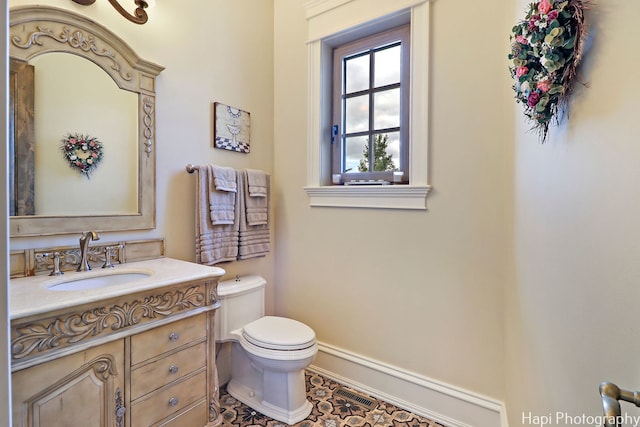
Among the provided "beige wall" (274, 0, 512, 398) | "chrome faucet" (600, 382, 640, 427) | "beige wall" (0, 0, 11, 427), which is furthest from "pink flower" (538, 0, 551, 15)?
"beige wall" (0, 0, 11, 427)

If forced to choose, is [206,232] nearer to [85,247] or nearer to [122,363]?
[85,247]

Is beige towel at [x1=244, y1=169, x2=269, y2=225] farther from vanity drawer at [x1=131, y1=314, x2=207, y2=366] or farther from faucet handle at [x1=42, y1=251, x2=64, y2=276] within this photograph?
faucet handle at [x1=42, y1=251, x2=64, y2=276]

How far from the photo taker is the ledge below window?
5.82 feet

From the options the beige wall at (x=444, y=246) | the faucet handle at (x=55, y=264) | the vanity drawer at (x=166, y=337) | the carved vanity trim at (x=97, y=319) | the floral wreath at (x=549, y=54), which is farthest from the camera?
the beige wall at (x=444, y=246)

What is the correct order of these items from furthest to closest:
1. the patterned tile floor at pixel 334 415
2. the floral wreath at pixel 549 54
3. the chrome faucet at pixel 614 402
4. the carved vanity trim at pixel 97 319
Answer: the patterned tile floor at pixel 334 415 → the carved vanity trim at pixel 97 319 → the floral wreath at pixel 549 54 → the chrome faucet at pixel 614 402

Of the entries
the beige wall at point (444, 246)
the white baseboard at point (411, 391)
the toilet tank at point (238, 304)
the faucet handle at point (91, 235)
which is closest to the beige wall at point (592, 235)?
the beige wall at point (444, 246)

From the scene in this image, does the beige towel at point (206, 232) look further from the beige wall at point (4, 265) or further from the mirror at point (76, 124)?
the beige wall at point (4, 265)

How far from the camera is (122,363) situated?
3.80 feet

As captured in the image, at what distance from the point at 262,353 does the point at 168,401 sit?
18.9 inches

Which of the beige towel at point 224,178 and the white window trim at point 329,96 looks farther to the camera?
the beige towel at point 224,178

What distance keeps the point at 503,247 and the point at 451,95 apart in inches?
33.1

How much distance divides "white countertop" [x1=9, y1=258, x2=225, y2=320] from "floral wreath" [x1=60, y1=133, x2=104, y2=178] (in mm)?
491

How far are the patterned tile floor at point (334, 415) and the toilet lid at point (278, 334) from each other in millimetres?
422

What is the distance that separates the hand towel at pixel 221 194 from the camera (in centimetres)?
185
